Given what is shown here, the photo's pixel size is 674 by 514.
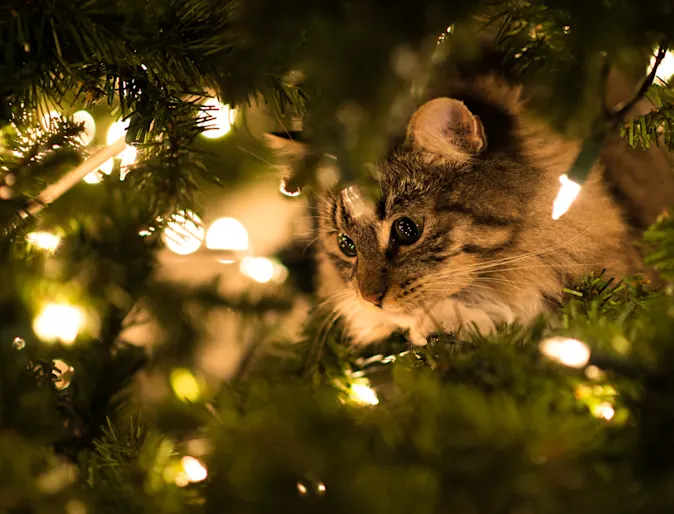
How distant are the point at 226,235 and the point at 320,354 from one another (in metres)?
0.63

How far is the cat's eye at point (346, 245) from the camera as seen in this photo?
3.25ft

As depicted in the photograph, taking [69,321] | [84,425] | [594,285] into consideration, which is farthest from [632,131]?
[69,321]

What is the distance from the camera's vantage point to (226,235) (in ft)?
4.67

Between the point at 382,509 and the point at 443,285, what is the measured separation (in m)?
0.62

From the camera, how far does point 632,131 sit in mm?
620

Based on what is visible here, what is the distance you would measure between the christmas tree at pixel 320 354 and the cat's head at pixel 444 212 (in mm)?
165

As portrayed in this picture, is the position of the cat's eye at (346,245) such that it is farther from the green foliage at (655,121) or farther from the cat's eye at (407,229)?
the green foliage at (655,121)

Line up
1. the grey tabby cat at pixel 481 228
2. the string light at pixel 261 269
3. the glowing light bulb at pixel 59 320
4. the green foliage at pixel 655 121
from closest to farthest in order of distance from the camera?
the green foliage at pixel 655 121 → the glowing light bulb at pixel 59 320 → the grey tabby cat at pixel 481 228 → the string light at pixel 261 269

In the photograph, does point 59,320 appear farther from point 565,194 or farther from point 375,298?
point 565,194

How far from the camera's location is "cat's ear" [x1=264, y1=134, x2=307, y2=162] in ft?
2.83

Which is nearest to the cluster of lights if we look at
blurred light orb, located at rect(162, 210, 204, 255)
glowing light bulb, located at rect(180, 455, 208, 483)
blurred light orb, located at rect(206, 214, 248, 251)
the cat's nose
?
blurred light orb, located at rect(206, 214, 248, 251)

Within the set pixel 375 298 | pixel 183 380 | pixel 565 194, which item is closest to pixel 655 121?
pixel 565 194

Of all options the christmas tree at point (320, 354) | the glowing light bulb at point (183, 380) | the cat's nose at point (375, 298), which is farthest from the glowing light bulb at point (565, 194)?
the glowing light bulb at point (183, 380)

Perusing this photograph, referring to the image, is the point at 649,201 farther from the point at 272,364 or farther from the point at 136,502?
the point at 136,502
